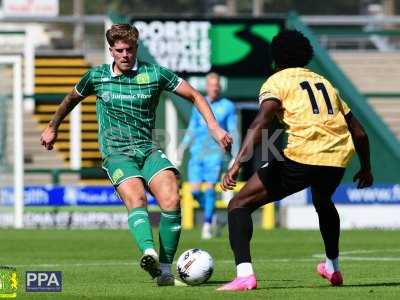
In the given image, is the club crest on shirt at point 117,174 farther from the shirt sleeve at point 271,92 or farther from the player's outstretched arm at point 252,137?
the shirt sleeve at point 271,92

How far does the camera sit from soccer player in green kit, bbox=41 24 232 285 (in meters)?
11.1

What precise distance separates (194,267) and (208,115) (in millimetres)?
1259

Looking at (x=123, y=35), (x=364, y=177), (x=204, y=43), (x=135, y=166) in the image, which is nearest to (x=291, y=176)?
(x=364, y=177)

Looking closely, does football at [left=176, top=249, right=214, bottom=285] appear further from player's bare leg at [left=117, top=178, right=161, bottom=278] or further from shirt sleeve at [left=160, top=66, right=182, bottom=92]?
shirt sleeve at [left=160, top=66, right=182, bottom=92]

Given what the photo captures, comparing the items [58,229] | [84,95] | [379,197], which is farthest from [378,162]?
[84,95]

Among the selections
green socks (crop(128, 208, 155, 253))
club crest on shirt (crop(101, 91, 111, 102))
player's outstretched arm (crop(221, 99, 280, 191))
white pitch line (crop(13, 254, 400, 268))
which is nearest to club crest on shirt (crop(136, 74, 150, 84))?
club crest on shirt (crop(101, 91, 111, 102))

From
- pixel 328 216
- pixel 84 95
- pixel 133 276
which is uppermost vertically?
pixel 84 95

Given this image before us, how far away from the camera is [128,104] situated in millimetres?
11305

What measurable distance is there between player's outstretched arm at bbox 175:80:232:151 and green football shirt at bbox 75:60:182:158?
10 cm

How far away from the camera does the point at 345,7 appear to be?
4259cm

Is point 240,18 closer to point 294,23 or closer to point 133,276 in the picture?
point 294,23

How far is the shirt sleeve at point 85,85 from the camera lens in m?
11.4

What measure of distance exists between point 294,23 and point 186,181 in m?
3.53

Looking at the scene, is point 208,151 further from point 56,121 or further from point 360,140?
point 360,140
